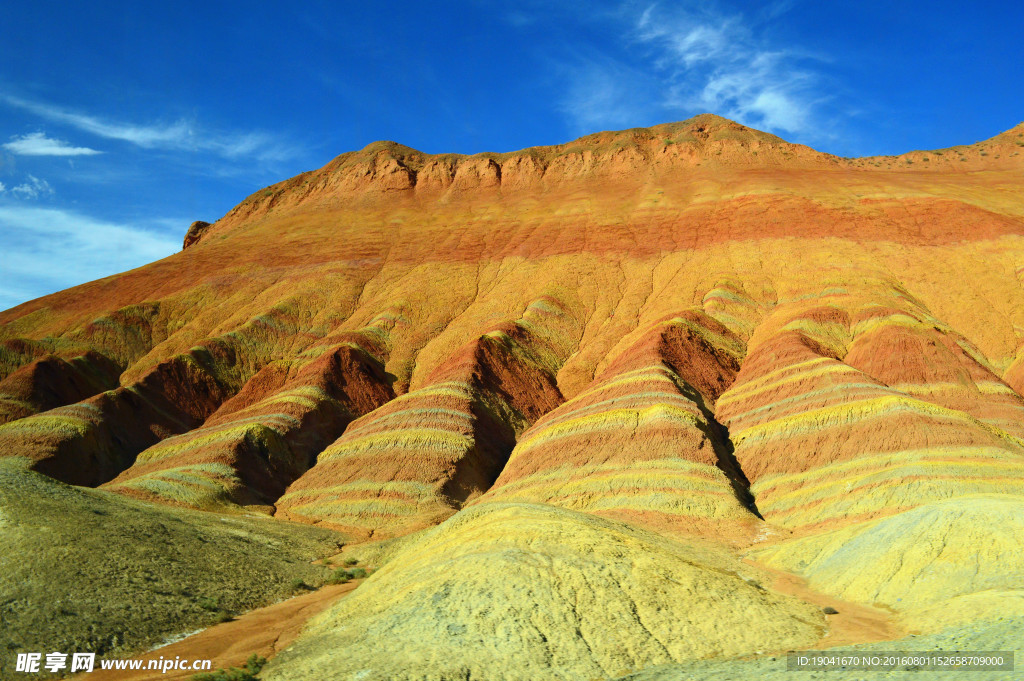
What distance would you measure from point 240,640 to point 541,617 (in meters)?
8.94

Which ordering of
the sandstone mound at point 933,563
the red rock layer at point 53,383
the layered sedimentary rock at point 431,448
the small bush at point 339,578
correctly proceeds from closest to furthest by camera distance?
1. the sandstone mound at point 933,563
2. the small bush at point 339,578
3. the layered sedimentary rock at point 431,448
4. the red rock layer at point 53,383

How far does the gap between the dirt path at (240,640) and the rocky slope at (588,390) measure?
181cm

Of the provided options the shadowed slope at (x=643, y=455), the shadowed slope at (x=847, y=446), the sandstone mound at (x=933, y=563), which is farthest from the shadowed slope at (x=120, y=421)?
the sandstone mound at (x=933, y=563)

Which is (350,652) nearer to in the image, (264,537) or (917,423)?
(264,537)

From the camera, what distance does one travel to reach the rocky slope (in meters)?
19.9

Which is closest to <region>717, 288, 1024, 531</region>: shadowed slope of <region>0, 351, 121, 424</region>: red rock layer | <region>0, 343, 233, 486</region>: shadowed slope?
<region>0, 343, 233, 486</region>: shadowed slope

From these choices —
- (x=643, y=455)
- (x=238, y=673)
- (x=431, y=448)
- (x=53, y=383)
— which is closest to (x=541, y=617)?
(x=238, y=673)

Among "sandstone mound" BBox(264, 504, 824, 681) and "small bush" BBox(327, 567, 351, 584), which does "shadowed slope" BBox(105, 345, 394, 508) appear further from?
"sandstone mound" BBox(264, 504, 824, 681)

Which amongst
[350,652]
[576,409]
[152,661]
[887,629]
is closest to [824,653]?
[887,629]

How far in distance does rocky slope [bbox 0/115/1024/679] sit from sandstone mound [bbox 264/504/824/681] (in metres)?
0.11

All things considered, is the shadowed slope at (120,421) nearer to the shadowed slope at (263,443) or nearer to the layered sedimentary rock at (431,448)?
the shadowed slope at (263,443)

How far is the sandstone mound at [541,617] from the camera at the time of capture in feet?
54.0

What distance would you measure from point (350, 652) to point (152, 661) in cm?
605

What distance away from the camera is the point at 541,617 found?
18047 millimetres
